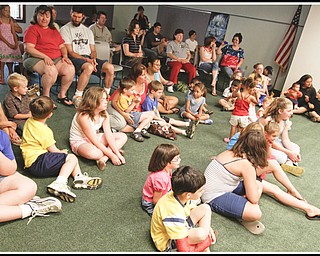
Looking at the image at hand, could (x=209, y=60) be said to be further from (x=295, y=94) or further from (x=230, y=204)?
(x=230, y=204)

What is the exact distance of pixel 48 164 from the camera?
2.38m

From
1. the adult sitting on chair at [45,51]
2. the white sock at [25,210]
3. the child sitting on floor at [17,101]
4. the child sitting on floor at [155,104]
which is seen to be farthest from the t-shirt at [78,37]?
the white sock at [25,210]

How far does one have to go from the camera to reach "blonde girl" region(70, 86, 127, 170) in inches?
106

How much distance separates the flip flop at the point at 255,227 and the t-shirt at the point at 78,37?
304 cm

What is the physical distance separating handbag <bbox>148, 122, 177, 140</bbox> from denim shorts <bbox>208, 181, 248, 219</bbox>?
1.38m

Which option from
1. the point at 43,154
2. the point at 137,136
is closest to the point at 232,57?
the point at 137,136

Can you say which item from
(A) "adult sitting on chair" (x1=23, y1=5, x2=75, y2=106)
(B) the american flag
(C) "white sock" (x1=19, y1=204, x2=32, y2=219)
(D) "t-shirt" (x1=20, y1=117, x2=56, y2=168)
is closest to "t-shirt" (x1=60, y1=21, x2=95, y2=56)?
(A) "adult sitting on chair" (x1=23, y1=5, x2=75, y2=106)

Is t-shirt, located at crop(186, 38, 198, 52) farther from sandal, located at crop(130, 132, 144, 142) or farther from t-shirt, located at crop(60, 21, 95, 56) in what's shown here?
sandal, located at crop(130, 132, 144, 142)

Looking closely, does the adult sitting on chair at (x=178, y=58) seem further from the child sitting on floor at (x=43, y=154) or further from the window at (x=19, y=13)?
the child sitting on floor at (x=43, y=154)

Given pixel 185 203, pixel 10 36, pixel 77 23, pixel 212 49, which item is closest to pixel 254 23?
pixel 212 49

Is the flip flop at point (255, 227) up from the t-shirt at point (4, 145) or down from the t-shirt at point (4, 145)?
down

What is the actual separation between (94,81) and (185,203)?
382 centimetres

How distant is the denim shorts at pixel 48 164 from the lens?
238 cm

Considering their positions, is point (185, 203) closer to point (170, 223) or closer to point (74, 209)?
point (170, 223)
